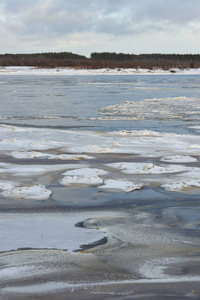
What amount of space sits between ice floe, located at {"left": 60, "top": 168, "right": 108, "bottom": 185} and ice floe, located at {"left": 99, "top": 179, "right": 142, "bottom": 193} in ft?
0.39

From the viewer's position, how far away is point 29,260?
2.61 metres

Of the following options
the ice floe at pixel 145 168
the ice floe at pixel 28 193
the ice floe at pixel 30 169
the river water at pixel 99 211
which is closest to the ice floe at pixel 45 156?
the river water at pixel 99 211

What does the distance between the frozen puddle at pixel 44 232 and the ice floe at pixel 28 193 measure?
1.54 feet

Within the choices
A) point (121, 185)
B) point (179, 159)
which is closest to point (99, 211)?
point (121, 185)

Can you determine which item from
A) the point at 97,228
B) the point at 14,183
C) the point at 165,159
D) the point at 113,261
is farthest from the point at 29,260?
the point at 165,159

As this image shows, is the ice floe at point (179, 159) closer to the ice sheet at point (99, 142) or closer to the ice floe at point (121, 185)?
the ice sheet at point (99, 142)

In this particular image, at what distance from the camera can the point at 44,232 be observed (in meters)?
3.06

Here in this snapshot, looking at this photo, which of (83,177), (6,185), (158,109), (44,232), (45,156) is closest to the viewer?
(44,232)

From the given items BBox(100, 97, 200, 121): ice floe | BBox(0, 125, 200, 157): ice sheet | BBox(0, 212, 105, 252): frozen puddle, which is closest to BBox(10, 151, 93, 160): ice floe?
BBox(0, 125, 200, 157): ice sheet

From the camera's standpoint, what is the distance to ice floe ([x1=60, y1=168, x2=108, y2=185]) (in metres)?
4.43

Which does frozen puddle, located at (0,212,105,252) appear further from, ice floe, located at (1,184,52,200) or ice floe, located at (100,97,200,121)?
ice floe, located at (100,97,200,121)

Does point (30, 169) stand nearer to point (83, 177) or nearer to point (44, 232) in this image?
point (83, 177)

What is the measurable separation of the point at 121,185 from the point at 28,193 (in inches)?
36.7

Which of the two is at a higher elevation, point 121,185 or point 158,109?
point 158,109
